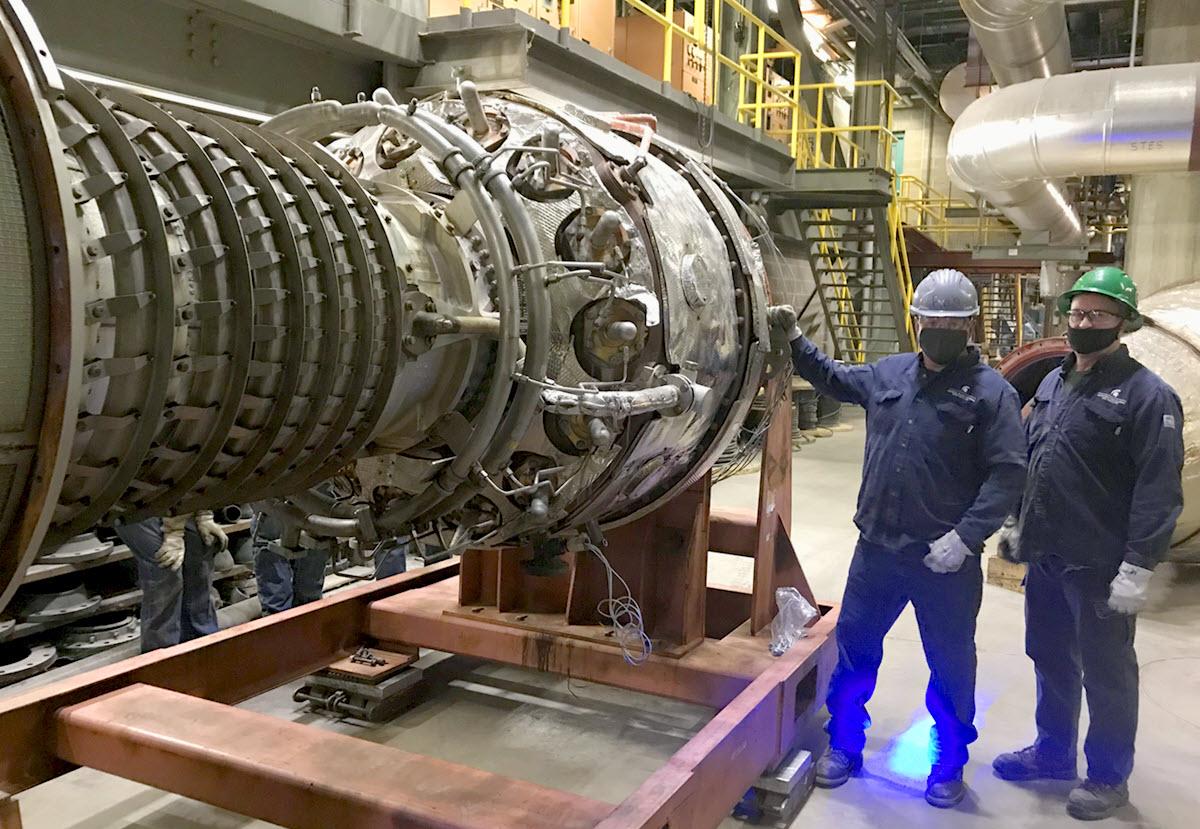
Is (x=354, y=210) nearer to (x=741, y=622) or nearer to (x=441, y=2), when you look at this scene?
(x=741, y=622)

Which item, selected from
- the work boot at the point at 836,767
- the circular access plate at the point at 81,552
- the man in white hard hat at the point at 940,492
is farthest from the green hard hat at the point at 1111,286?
the circular access plate at the point at 81,552

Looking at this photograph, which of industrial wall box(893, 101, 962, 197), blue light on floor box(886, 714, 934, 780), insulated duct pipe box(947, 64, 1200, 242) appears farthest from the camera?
industrial wall box(893, 101, 962, 197)

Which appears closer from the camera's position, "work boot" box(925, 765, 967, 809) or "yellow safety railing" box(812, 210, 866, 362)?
"work boot" box(925, 765, 967, 809)

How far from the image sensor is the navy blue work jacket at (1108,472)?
291 cm

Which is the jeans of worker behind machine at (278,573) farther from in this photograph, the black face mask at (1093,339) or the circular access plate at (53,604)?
the black face mask at (1093,339)

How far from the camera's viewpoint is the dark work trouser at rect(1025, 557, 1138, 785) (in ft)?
10.00

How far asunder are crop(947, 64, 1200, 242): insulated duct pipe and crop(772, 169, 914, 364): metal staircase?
161 centimetres

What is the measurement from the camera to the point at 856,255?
34.7ft

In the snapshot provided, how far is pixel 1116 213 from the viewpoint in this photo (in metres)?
13.1

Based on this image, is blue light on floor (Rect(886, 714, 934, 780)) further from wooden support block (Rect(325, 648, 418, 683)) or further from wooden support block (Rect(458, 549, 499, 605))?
wooden support block (Rect(325, 648, 418, 683))

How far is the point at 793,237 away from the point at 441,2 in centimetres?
590

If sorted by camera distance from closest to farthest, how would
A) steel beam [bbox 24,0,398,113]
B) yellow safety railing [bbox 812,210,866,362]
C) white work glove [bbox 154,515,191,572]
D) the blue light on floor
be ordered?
the blue light on floor, steel beam [bbox 24,0,398,113], white work glove [bbox 154,515,191,572], yellow safety railing [bbox 812,210,866,362]

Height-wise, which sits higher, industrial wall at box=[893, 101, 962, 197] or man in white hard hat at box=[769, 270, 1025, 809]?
industrial wall at box=[893, 101, 962, 197]

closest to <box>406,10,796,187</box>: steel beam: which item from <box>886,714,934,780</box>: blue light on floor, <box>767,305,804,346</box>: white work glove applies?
<box>767,305,804,346</box>: white work glove
